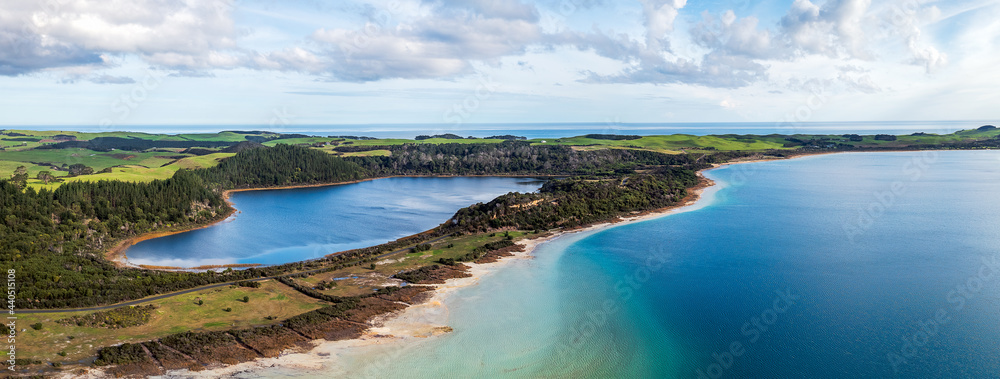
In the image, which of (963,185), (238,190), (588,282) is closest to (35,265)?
(588,282)

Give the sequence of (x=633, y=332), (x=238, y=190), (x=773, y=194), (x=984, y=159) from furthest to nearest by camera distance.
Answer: (x=984, y=159) → (x=238, y=190) → (x=773, y=194) → (x=633, y=332)

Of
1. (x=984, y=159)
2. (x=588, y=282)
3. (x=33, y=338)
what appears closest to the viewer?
(x=33, y=338)

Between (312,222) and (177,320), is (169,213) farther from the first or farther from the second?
(177,320)

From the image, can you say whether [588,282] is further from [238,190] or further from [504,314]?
[238,190]

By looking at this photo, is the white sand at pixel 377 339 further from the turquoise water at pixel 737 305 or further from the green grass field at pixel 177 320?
the green grass field at pixel 177 320

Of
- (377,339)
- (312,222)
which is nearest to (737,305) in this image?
(377,339)

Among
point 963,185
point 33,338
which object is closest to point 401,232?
point 33,338

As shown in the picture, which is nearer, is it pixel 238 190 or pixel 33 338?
pixel 33 338

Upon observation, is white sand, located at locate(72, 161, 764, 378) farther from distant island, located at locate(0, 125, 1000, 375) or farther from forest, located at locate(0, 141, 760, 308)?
forest, located at locate(0, 141, 760, 308)
